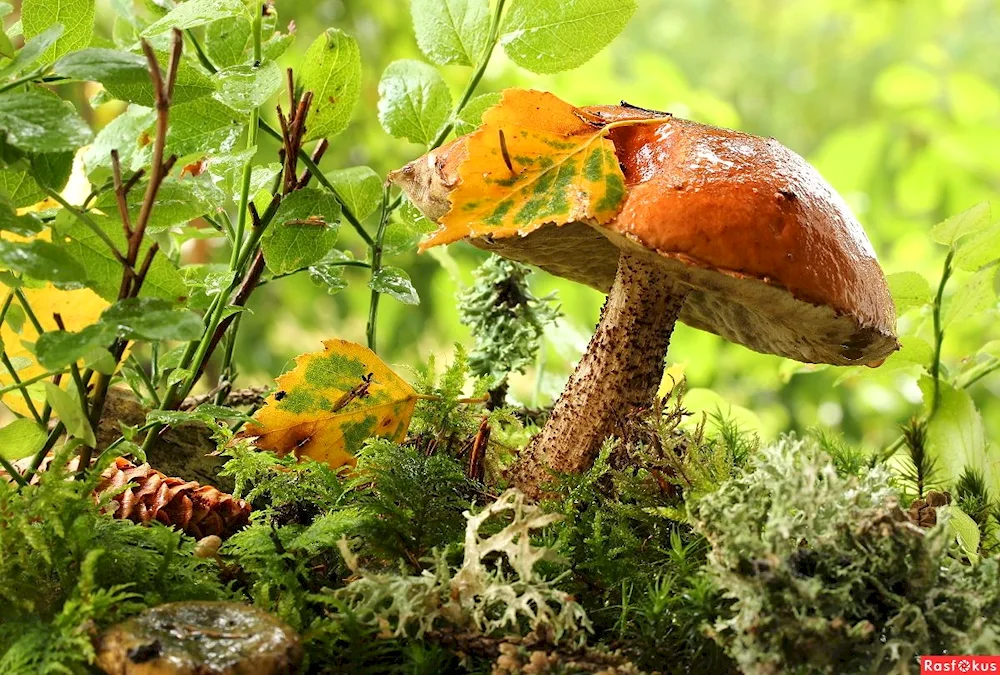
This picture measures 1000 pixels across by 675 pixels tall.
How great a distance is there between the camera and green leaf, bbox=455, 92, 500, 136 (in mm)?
838

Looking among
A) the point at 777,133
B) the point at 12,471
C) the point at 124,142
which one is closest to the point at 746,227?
the point at 124,142

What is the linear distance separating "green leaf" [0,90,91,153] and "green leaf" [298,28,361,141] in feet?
0.85

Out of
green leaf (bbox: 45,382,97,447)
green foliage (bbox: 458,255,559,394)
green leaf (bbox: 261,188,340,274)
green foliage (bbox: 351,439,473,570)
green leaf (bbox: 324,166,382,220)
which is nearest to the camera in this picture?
green leaf (bbox: 45,382,97,447)

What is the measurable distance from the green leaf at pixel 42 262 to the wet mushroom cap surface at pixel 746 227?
33cm

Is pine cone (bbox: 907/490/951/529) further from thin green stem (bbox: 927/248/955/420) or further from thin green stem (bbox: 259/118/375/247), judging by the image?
thin green stem (bbox: 259/118/375/247)

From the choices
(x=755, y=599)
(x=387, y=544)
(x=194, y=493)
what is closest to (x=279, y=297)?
(x=194, y=493)

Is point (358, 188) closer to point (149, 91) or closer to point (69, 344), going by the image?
point (149, 91)

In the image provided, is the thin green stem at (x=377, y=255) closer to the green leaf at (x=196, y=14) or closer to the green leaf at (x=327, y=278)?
the green leaf at (x=327, y=278)

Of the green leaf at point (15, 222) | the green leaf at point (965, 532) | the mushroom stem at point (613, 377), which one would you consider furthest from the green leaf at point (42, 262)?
the green leaf at point (965, 532)

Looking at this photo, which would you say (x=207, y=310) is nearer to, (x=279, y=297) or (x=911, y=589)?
(x=911, y=589)

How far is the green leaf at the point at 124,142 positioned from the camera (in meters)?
0.64

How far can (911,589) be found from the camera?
0.51 metres

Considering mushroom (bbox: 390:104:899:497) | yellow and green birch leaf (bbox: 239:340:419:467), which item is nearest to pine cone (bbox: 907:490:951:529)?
mushroom (bbox: 390:104:899:497)

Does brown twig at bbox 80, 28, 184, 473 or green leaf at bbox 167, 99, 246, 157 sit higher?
green leaf at bbox 167, 99, 246, 157
